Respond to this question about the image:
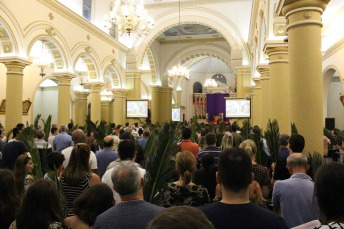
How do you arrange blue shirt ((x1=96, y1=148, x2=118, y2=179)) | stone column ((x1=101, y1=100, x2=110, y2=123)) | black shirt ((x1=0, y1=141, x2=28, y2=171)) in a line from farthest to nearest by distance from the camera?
stone column ((x1=101, y1=100, x2=110, y2=123))
black shirt ((x1=0, y1=141, x2=28, y2=171))
blue shirt ((x1=96, y1=148, x2=118, y2=179))

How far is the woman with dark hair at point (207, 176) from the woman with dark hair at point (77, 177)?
125cm

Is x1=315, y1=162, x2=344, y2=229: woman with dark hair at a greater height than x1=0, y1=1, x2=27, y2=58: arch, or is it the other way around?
x1=0, y1=1, x2=27, y2=58: arch

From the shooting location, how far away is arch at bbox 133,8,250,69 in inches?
741

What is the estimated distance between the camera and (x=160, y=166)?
295 cm

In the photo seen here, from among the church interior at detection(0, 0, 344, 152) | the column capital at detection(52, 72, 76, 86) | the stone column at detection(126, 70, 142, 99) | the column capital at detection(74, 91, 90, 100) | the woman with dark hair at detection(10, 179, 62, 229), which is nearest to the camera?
the woman with dark hair at detection(10, 179, 62, 229)

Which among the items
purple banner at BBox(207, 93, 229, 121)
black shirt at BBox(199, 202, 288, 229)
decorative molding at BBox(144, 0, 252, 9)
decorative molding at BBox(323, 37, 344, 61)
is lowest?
black shirt at BBox(199, 202, 288, 229)

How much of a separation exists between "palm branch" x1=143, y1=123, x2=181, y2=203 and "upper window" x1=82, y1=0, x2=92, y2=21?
1428 centimetres

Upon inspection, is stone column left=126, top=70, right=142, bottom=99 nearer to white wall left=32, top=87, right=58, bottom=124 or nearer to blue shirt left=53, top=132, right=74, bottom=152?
white wall left=32, top=87, right=58, bottom=124

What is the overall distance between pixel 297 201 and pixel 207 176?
4.00 feet

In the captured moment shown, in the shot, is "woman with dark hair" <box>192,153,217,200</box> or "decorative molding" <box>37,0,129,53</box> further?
"decorative molding" <box>37,0,129,53</box>

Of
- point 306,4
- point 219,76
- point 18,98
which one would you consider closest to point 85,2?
point 18,98

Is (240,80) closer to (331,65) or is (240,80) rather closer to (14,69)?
(331,65)

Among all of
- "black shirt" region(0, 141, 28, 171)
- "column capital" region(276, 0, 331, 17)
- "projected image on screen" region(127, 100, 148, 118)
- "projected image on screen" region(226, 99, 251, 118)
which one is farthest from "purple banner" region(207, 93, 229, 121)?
"black shirt" region(0, 141, 28, 171)

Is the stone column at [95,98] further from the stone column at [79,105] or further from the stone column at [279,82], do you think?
the stone column at [279,82]
